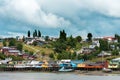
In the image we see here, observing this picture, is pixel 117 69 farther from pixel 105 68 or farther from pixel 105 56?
pixel 105 56

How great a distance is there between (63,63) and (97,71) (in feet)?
58.3

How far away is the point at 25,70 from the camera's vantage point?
559ft

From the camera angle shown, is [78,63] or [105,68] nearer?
[105,68]

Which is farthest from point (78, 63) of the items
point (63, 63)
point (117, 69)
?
point (117, 69)

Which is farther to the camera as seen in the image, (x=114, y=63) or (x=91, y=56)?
(x=91, y=56)

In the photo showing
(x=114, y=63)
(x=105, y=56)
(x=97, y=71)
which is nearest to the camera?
(x=97, y=71)

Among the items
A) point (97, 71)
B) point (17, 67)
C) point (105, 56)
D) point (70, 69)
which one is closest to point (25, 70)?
point (17, 67)

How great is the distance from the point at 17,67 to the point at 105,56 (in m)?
42.2

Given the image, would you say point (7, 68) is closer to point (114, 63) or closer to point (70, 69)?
point (70, 69)

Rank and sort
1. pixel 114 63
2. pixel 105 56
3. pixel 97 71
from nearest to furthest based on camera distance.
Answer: pixel 97 71 → pixel 114 63 → pixel 105 56

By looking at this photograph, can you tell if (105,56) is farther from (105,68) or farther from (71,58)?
(105,68)

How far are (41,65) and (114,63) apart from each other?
2676cm

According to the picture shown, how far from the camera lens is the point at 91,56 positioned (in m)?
197

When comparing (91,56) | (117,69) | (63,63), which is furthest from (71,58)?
(117,69)
